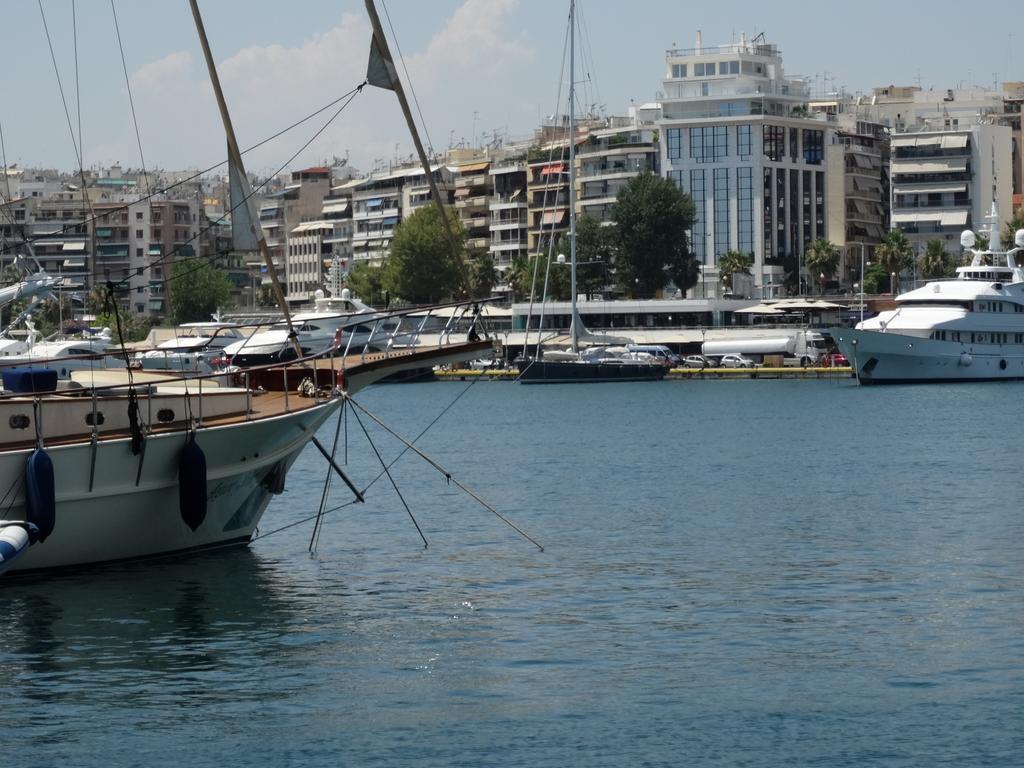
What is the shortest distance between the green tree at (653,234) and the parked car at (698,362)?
11229 mm

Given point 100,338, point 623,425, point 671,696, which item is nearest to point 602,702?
point 671,696

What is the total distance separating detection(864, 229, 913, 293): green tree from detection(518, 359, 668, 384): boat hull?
30319mm

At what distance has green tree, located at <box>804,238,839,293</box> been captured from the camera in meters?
146

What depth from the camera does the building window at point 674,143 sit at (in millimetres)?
152375

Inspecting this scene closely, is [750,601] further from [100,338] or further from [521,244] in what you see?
[521,244]

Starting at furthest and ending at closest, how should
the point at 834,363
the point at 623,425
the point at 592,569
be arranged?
the point at 834,363 → the point at 623,425 → the point at 592,569

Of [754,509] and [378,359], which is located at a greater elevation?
[378,359]

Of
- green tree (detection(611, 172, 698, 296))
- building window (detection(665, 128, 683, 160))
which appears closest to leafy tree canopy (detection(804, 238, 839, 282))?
green tree (detection(611, 172, 698, 296))

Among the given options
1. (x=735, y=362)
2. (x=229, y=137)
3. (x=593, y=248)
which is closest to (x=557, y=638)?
(x=229, y=137)

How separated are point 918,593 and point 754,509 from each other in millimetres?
11752

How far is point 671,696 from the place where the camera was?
791 inches

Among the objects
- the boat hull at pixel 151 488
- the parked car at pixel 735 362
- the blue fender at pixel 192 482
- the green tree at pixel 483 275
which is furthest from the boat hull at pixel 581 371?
the blue fender at pixel 192 482

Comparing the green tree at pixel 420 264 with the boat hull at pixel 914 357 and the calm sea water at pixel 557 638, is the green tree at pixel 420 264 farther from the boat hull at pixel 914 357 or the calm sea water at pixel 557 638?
the calm sea water at pixel 557 638

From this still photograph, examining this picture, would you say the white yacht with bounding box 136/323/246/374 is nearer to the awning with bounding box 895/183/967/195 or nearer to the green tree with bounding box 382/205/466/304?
the green tree with bounding box 382/205/466/304
